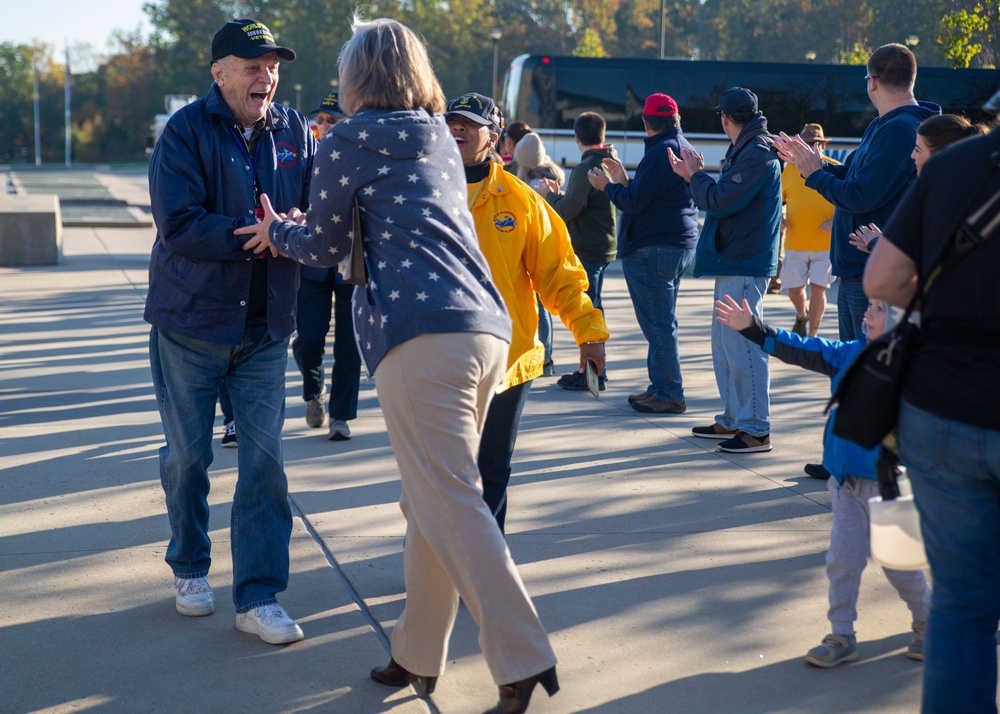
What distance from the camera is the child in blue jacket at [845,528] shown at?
3.33 meters

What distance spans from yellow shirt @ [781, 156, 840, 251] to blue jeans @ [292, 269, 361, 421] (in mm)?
5139

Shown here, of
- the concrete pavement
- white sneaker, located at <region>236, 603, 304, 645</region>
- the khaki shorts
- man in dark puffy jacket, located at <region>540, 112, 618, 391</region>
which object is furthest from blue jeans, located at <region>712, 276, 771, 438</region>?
the khaki shorts

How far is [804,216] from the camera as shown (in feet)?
32.3

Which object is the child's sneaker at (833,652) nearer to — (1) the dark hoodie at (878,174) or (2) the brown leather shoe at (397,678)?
(2) the brown leather shoe at (397,678)

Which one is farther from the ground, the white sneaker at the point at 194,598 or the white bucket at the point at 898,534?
the white bucket at the point at 898,534

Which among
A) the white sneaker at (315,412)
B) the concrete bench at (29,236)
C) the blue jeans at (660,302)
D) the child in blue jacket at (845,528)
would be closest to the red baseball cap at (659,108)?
the blue jeans at (660,302)

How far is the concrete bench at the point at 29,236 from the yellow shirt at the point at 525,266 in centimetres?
1207

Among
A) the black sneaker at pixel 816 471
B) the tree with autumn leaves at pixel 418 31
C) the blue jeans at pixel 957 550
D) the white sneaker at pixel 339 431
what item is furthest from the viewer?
the tree with autumn leaves at pixel 418 31

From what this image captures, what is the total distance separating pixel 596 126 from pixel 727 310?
484cm

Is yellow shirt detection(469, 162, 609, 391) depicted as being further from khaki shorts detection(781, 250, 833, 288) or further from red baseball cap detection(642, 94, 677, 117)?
khaki shorts detection(781, 250, 833, 288)

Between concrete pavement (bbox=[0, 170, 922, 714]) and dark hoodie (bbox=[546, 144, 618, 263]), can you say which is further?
dark hoodie (bbox=[546, 144, 618, 263])

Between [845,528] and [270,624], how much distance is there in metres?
1.91

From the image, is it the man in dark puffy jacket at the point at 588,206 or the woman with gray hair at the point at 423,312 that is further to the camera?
the man in dark puffy jacket at the point at 588,206

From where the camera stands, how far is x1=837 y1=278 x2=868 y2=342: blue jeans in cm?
510
